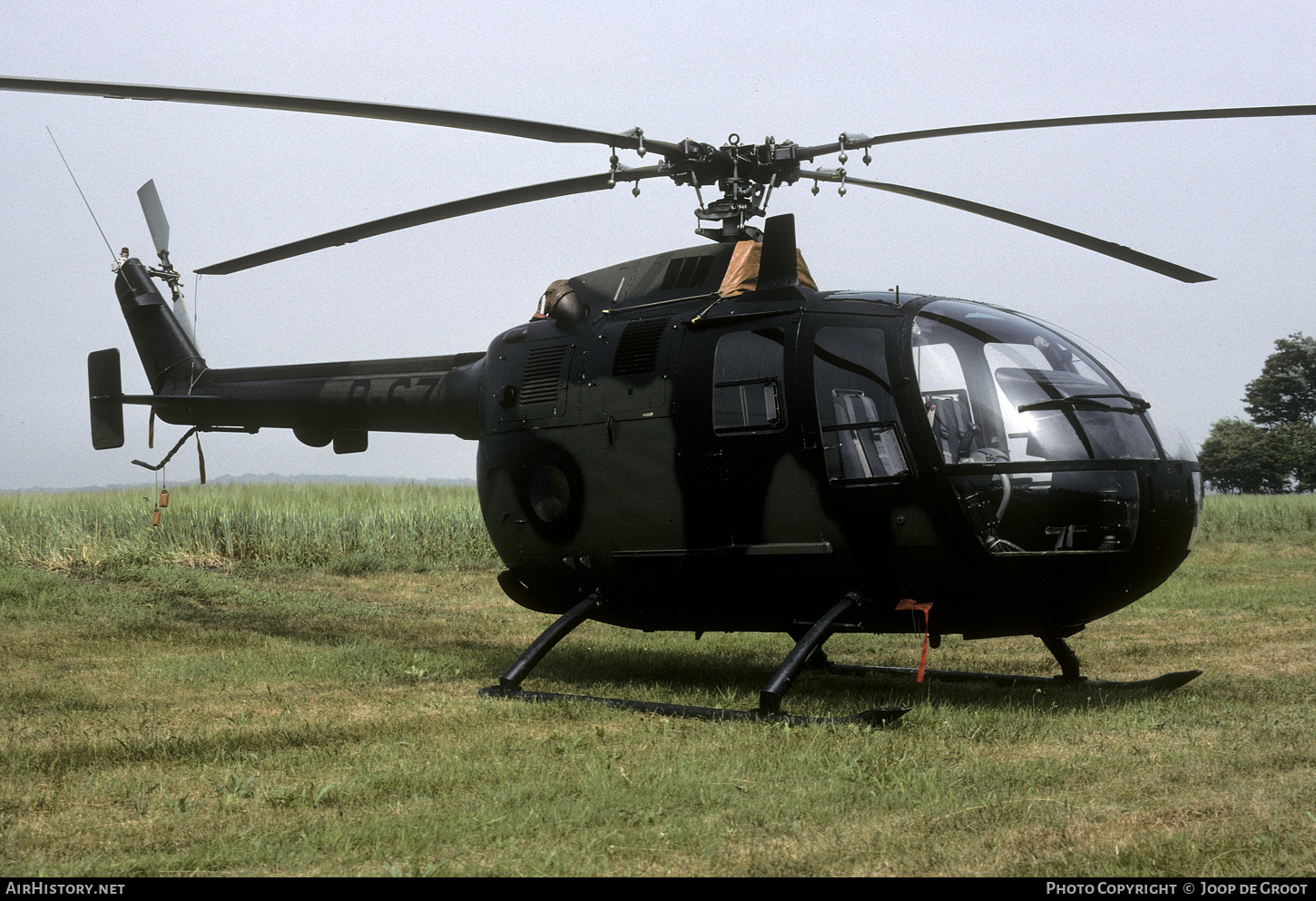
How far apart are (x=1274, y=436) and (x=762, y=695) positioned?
190 feet

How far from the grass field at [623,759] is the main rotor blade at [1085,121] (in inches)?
137

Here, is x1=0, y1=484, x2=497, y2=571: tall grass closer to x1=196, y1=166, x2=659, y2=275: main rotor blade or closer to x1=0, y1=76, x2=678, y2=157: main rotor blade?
x1=196, y1=166, x2=659, y2=275: main rotor blade

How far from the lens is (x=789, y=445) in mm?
6812

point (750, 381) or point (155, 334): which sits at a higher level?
point (155, 334)

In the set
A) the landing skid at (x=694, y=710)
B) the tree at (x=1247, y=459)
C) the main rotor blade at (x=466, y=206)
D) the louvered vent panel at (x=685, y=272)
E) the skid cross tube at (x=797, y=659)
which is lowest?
the tree at (x=1247, y=459)

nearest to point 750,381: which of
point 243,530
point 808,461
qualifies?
point 808,461

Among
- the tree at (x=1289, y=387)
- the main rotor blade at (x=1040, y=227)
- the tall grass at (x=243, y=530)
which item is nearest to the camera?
the main rotor blade at (x=1040, y=227)

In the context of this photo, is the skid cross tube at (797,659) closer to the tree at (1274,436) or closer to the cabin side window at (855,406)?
the cabin side window at (855,406)

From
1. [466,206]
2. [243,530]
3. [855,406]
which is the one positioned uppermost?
[466,206]

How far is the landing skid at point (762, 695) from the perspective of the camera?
242 inches

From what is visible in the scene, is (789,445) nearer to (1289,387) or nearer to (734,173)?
(734,173)

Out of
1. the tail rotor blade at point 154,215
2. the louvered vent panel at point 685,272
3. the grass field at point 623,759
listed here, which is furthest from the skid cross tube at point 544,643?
the tail rotor blade at point 154,215
